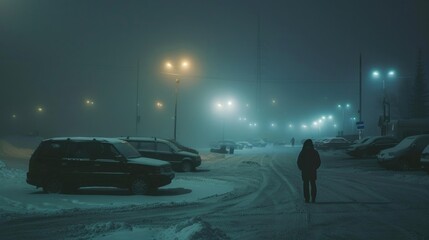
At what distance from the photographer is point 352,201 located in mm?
12578

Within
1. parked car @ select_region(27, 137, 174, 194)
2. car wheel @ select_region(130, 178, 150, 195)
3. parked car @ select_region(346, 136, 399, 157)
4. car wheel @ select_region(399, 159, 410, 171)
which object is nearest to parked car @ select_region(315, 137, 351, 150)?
parked car @ select_region(346, 136, 399, 157)

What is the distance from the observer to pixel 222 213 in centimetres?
1056

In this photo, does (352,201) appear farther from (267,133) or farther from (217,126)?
(267,133)

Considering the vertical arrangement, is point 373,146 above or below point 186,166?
above

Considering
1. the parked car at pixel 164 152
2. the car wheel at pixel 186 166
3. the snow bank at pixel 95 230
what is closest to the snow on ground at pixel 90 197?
the snow bank at pixel 95 230

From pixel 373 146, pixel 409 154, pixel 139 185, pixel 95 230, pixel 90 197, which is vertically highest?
pixel 373 146

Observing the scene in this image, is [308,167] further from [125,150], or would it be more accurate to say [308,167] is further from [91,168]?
[91,168]

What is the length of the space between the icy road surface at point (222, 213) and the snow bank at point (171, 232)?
0.05 feet

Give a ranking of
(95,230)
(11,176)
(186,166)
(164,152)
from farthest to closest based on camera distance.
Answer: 1. (186,166)
2. (164,152)
3. (11,176)
4. (95,230)

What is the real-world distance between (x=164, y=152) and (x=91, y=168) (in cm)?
943

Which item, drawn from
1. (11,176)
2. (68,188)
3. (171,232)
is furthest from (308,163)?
(11,176)

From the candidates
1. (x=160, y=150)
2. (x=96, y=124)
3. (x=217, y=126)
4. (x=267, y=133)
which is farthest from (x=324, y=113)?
(x=160, y=150)

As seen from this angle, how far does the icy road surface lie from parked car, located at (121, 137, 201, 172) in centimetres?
668

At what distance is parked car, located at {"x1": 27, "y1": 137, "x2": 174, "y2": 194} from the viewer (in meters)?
14.1
